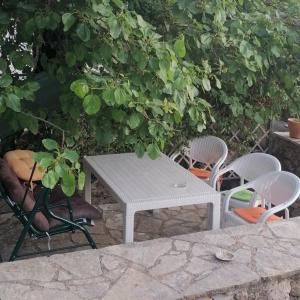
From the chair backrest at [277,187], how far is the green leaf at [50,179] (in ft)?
6.27

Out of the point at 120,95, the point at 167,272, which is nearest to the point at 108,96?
the point at 120,95

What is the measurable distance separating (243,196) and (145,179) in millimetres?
997

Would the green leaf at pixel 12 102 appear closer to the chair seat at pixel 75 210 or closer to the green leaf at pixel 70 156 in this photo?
the green leaf at pixel 70 156

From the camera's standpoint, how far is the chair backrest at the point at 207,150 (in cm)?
455

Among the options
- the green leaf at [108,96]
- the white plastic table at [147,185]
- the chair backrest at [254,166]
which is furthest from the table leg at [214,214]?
the green leaf at [108,96]

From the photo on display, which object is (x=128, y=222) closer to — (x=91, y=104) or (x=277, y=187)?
(x=91, y=104)

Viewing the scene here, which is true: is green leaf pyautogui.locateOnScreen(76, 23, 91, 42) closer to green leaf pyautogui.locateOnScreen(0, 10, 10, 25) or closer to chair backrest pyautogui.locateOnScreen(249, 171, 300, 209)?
green leaf pyautogui.locateOnScreen(0, 10, 10, 25)

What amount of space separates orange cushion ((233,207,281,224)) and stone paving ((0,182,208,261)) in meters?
0.63

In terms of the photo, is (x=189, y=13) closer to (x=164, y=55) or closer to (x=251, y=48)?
(x=251, y=48)

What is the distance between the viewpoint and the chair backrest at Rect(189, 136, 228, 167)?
14.9 feet

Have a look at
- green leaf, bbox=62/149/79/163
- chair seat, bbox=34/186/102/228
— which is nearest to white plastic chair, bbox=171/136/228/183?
chair seat, bbox=34/186/102/228

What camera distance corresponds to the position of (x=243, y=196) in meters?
4.00

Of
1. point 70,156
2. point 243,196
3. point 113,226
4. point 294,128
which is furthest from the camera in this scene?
point 294,128

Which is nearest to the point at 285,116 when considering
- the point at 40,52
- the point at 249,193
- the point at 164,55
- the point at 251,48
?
the point at 249,193
